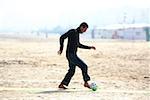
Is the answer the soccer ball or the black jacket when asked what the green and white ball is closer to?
the soccer ball

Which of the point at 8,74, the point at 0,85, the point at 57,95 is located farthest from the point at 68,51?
the point at 8,74

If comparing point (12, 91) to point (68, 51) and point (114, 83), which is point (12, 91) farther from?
point (114, 83)

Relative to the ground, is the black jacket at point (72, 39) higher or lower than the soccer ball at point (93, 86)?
higher

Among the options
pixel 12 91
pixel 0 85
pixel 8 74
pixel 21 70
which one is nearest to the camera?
pixel 12 91

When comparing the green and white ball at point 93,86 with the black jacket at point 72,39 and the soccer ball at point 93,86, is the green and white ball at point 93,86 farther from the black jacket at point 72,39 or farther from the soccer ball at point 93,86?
the black jacket at point 72,39

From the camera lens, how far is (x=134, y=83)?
15.4 meters

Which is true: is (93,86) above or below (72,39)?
below

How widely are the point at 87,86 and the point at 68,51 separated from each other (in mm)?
1001

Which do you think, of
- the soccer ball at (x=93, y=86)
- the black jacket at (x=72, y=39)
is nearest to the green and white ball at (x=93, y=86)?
the soccer ball at (x=93, y=86)

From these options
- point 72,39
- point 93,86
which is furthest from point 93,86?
point 72,39

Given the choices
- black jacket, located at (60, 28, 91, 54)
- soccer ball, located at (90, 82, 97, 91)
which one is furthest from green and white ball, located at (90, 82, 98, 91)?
black jacket, located at (60, 28, 91, 54)

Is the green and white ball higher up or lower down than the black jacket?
lower down

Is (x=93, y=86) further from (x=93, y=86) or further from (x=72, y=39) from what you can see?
(x=72, y=39)

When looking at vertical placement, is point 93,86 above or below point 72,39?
below
